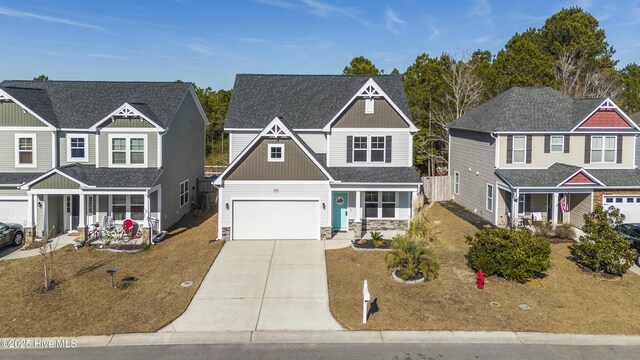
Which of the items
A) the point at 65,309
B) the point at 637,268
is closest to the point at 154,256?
the point at 65,309

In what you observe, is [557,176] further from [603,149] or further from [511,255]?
[511,255]

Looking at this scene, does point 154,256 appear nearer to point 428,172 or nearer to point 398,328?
point 398,328

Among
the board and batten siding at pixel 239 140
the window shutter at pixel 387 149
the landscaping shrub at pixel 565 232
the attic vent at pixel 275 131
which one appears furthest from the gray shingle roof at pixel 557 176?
the board and batten siding at pixel 239 140

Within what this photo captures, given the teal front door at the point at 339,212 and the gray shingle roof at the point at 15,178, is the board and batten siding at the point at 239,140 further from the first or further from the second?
the gray shingle roof at the point at 15,178

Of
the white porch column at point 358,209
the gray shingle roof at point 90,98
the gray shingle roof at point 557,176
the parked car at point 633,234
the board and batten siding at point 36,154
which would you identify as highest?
the gray shingle roof at point 90,98

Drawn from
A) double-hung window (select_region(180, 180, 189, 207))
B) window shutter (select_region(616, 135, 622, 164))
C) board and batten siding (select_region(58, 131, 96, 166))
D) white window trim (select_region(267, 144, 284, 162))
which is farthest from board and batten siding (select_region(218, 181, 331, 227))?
window shutter (select_region(616, 135, 622, 164))

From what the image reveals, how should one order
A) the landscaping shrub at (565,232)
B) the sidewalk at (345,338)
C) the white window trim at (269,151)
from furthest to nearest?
the landscaping shrub at (565,232), the white window trim at (269,151), the sidewalk at (345,338)

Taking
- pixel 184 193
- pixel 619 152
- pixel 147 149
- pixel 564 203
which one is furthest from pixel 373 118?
pixel 619 152
